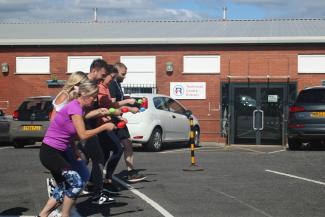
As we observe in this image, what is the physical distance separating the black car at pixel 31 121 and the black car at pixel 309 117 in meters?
6.76

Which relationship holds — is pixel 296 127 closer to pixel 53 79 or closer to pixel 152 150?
pixel 152 150

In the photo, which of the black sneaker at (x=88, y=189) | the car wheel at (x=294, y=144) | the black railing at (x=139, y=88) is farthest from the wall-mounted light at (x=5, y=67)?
the black sneaker at (x=88, y=189)

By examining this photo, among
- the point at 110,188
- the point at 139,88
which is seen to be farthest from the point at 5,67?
the point at 110,188

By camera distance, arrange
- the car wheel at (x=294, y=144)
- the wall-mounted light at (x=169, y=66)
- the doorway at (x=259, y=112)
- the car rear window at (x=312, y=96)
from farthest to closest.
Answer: the wall-mounted light at (x=169, y=66) → the doorway at (x=259, y=112) → the car wheel at (x=294, y=144) → the car rear window at (x=312, y=96)

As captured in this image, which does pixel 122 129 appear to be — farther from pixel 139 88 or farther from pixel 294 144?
pixel 139 88

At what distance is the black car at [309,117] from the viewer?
16.7 metres

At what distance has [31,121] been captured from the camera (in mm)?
17828

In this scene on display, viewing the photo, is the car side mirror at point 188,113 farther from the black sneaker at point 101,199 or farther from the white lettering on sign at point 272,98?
the black sneaker at point 101,199

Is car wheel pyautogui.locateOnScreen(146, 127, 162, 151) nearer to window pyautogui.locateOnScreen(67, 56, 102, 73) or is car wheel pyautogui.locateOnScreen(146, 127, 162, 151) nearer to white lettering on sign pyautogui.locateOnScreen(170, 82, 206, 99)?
white lettering on sign pyautogui.locateOnScreen(170, 82, 206, 99)

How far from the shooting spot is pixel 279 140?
23.7 m

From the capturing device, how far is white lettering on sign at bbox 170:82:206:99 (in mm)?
24844

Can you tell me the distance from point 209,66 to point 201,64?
325 millimetres

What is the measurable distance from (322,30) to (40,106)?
1310 centimetres

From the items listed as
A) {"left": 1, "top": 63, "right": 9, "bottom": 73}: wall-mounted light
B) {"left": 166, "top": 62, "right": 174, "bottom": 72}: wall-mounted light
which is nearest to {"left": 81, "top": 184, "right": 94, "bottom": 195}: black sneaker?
{"left": 166, "top": 62, "right": 174, "bottom": 72}: wall-mounted light
